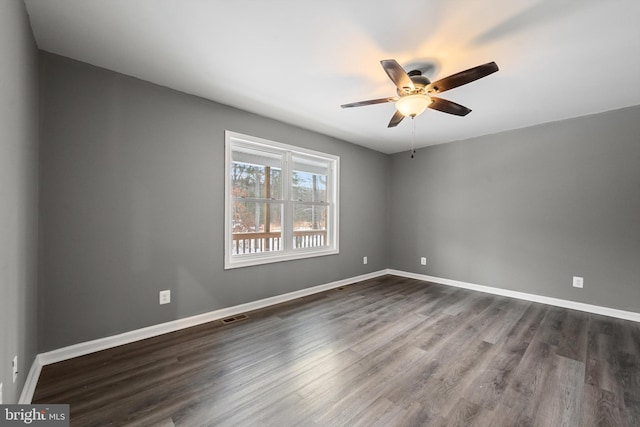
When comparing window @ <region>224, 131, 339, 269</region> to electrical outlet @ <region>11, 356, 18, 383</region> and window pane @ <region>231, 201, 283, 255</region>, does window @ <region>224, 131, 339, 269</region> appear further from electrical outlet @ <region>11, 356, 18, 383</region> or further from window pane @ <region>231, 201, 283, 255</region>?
electrical outlet @ <region>11, 356, 18, 383</region>

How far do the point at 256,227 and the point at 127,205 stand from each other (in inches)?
59.0

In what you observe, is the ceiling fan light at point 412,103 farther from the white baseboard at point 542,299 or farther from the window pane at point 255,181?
the white baseboard at point 542,299

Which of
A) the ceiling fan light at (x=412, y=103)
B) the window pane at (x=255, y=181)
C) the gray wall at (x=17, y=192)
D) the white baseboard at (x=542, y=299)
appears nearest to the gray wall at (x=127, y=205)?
the gray wall at (x=17, y=192)

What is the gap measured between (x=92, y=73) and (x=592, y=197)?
18.8 ft

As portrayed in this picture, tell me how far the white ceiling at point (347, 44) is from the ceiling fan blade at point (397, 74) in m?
0.26

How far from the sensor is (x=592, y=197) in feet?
11.0

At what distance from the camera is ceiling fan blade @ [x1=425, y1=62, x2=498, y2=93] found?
1771 millimetres

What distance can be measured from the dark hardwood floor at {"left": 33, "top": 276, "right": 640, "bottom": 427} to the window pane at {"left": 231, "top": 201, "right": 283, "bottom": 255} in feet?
3.04

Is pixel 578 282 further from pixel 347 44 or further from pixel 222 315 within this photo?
pixel 222 315

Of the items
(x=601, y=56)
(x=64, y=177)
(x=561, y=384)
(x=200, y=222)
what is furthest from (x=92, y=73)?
(x=561, y=384)

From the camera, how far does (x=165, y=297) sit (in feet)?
8.77

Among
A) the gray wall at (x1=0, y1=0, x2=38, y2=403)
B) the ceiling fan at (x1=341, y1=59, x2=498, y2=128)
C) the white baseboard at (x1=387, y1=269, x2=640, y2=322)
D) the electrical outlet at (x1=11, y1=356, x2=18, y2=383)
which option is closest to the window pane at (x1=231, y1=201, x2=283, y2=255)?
the gray wall at (x1=0, y1=0, x2=38, y2=403)

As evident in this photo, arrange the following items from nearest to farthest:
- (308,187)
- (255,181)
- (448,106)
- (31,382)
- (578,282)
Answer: (31,382) < (448,106) < (578,282) < (255,181) < (308,187)

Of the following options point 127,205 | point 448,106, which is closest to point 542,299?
point 448,106
